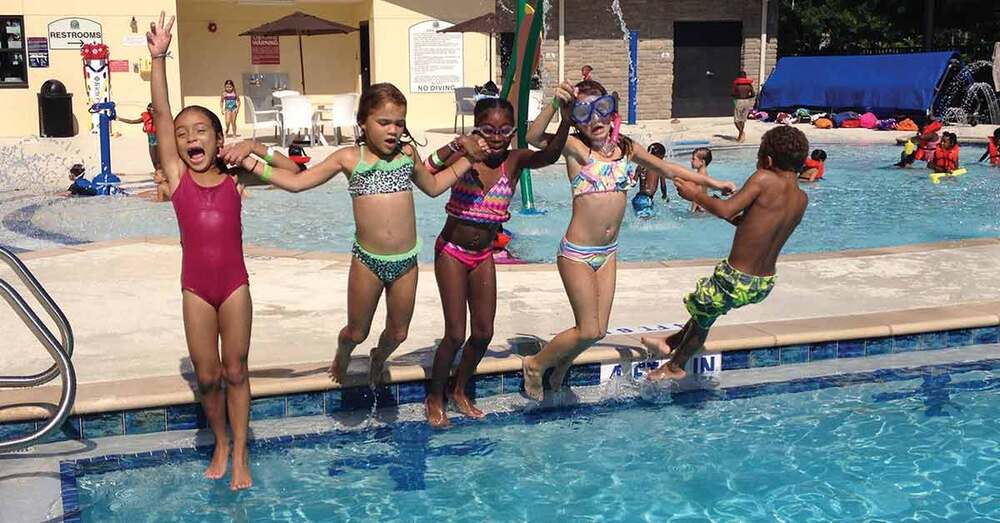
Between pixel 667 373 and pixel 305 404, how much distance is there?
77.7 inches

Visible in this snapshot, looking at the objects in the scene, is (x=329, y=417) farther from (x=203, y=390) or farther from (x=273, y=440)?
(x=203, y=390)

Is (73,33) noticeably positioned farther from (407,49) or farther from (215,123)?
(215,123)

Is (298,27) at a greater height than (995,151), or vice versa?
(298,27)

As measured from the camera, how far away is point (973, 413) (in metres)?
5.81

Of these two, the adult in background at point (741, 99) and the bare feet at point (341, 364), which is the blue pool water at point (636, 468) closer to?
the bare feet at point (341, 364)

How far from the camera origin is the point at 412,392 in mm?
5625

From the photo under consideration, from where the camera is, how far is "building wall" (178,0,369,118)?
25891 mm

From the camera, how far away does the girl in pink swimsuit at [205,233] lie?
4480 millimetres

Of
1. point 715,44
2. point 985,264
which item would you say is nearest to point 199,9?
point 715,44

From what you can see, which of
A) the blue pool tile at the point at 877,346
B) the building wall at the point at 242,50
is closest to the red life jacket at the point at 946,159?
the blue pool tile at the point at 877,346

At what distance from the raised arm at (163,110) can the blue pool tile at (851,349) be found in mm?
3944

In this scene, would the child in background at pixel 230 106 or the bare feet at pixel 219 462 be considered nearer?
the bare feet at pixel 219 462

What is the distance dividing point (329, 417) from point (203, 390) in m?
0.96

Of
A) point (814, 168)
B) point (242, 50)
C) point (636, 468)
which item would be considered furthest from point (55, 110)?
point (636, 468)
